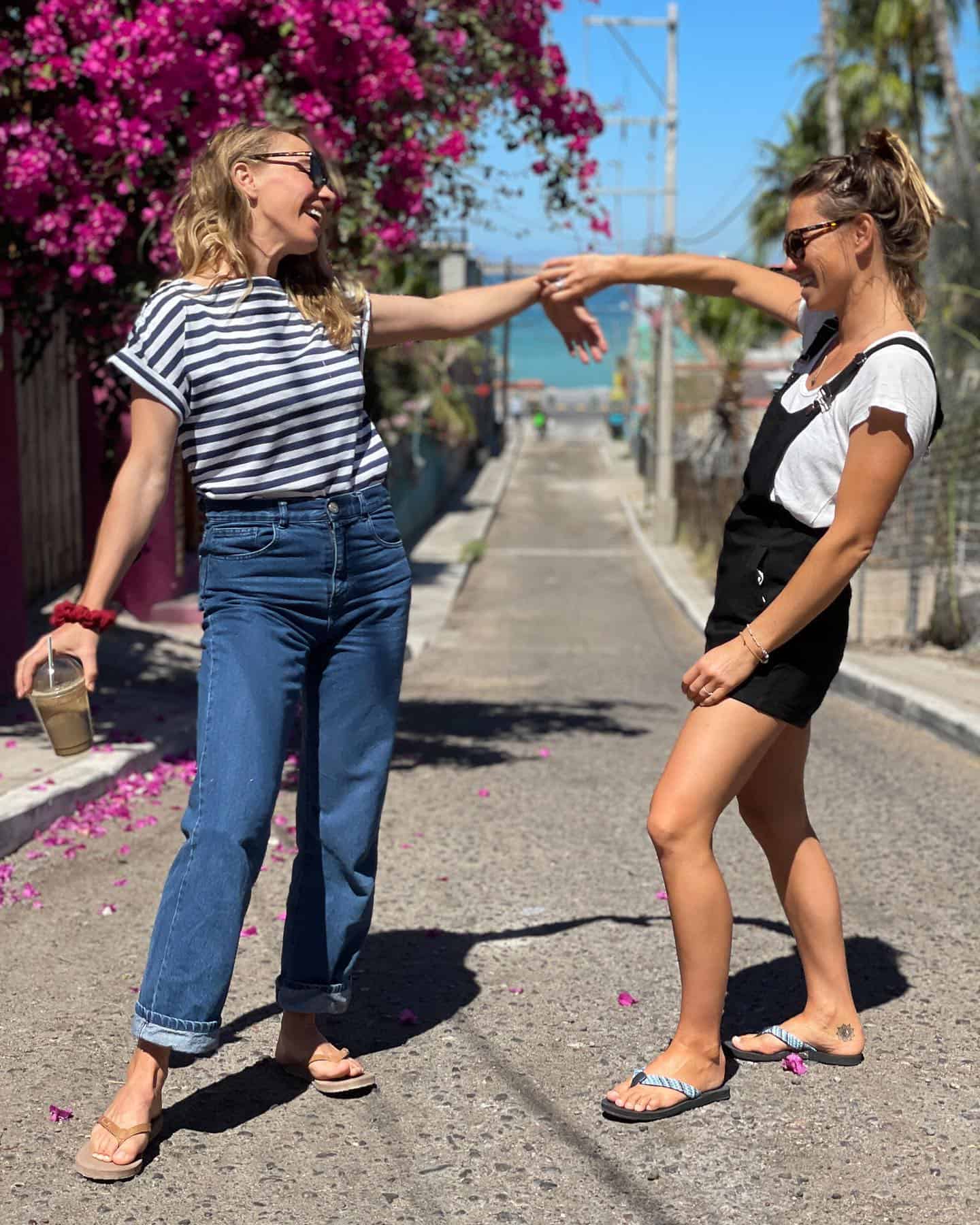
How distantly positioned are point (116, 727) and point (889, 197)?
560 cm

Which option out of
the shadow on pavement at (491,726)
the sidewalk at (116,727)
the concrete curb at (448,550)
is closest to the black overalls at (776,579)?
the sidewalk at (116,727)

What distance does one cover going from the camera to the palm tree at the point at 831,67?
22562 mm

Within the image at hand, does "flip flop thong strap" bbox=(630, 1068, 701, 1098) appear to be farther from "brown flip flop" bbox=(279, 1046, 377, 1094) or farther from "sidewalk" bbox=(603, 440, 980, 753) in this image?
"sidewalk" bbox=(603, 440, 980, 753)

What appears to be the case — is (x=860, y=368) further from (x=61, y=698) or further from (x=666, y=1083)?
(x=61, y=698)

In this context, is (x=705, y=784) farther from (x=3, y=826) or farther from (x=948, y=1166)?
(x=3, y=826)

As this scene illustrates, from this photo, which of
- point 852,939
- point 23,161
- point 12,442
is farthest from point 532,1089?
point 12,442

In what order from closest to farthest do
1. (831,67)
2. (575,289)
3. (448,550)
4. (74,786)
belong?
(575,289) → (74,786) → (831,67) → (448,550)

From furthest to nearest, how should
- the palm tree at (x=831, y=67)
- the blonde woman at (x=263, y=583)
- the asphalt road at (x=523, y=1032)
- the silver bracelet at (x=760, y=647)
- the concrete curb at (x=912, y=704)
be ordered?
the palm tree at (x=831, y=67) < the concrete curb at (x=912, y=704) < the silver bracelet at (x=760, y=647) < the blonde woman at (x=263, y=583) < the asphalt road at (x=523, y=1032)

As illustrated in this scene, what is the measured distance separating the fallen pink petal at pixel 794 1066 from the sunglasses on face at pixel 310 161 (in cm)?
222

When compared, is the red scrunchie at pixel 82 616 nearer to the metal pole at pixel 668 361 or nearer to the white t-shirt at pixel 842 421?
the white t-shirt at pixel 842 421

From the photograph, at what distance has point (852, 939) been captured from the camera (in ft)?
15.2

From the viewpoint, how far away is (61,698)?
3.07 meters

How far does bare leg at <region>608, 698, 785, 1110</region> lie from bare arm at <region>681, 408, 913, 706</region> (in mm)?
88

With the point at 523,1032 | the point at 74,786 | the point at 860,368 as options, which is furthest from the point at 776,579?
the point at 74,786
